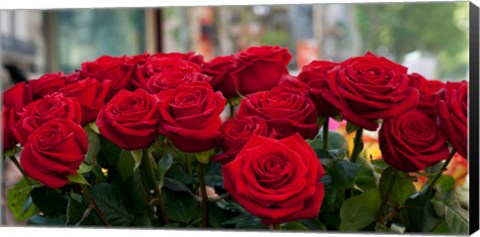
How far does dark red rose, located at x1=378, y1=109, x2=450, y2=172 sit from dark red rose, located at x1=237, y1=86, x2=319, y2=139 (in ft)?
0.15

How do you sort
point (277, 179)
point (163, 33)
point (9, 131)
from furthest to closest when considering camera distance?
point (163, 33), point (9, 131), point (277, 179)

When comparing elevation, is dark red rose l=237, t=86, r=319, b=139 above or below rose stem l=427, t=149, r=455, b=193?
above

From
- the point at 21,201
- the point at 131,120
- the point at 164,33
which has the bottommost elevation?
the point at 164,33

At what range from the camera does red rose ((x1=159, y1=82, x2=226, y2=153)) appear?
381 millimetres

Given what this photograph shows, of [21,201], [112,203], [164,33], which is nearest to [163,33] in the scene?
[164,33]

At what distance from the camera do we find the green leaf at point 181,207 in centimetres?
45

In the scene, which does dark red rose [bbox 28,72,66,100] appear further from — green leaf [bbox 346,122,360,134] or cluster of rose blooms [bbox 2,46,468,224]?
green leaf [bbox 346,122,360,134]

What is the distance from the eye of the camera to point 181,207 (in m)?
0.45

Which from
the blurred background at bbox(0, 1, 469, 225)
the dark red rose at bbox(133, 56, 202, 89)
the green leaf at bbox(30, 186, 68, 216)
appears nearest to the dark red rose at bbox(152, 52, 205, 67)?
the dark red rose at bbox(133, 56, 202, 89)

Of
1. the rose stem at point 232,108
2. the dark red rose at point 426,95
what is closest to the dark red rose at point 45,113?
the rose stem at point 232,108

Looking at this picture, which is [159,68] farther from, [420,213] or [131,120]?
[420,213]

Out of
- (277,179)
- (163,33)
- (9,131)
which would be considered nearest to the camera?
(277,179)

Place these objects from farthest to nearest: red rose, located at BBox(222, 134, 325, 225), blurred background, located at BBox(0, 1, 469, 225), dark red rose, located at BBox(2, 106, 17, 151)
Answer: blurred background, located at BBox(0, 1, 469, 225)
dark red rose, located at BBox(2, 106, 17, 151)
red rose, located at BBox(222, 134, 325, 225)

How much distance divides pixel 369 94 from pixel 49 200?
235mm
